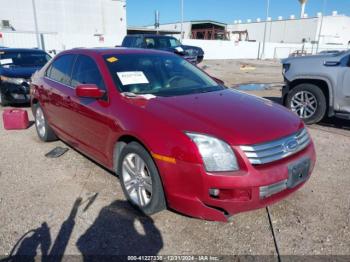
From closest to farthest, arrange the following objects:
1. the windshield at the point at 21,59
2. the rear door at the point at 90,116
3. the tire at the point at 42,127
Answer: the rear door at the point at 90,116
the tire at the point at 42,127
the windshield at the point at 21,59

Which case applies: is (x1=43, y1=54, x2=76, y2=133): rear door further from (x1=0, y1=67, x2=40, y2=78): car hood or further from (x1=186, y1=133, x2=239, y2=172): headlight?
(x1=0, y1=67, x2=40, y2=78): car hood

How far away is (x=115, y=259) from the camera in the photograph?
241 cm

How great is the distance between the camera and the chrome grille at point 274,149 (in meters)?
2.38

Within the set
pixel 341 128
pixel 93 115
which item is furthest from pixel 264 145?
pixel 341 128

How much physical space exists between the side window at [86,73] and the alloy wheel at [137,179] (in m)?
0.90

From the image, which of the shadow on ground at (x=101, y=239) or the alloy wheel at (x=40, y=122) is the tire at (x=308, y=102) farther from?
the alloy wheel at (x=40, y=122)

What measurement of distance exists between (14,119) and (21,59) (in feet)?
10.9

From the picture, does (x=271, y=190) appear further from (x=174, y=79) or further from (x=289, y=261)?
(x=174, y=79)

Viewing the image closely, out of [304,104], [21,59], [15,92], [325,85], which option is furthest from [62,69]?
[21,59]

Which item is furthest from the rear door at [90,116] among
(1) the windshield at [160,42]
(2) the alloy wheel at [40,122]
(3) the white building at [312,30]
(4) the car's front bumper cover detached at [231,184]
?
(3) the white building at [312,30]

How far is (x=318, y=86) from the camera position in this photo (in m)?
5.88

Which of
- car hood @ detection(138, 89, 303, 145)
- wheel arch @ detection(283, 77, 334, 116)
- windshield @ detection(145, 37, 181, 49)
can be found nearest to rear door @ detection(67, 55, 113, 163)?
car hood @ detection(138, 89, 303, 145)

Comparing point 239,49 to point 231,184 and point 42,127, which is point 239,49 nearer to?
point 42,127

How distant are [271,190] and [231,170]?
15.5 inches
